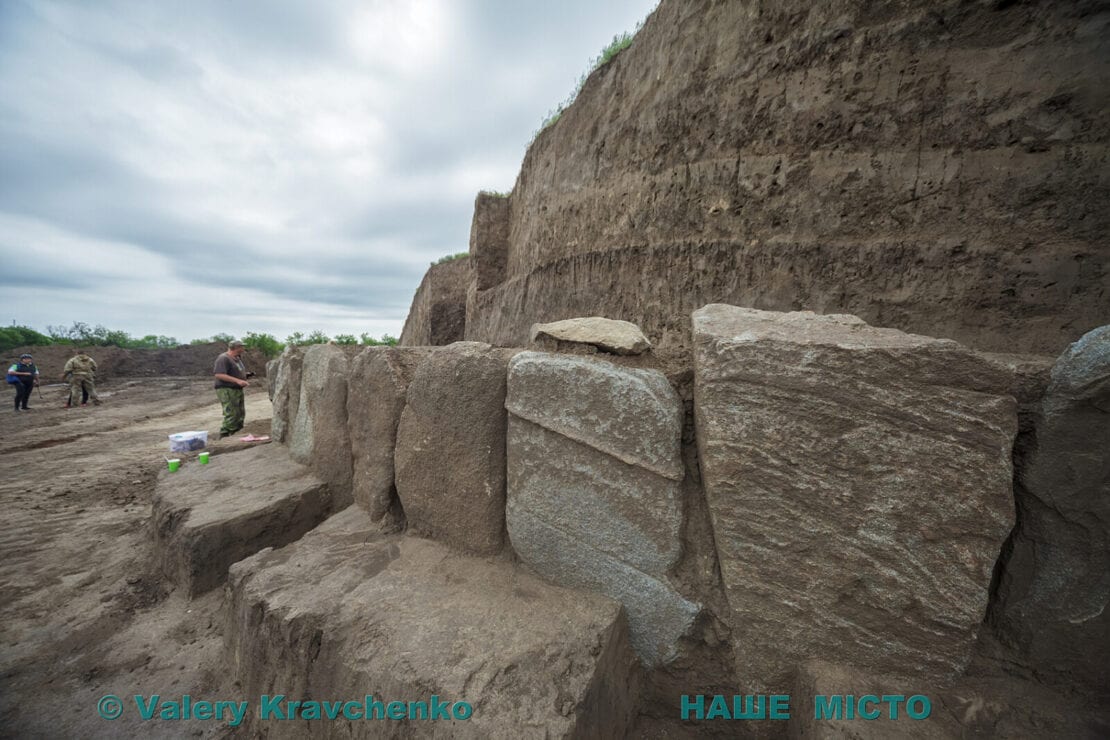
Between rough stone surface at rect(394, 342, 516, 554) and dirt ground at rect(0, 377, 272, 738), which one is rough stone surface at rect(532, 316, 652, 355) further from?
dirt ground at rect(0, 377, 272, 738)

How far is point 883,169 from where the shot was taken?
1852 millimetres

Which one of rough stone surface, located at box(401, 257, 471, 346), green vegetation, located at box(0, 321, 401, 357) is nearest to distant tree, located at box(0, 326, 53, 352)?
green vegetation, located at box(0, 321, 401, 357)

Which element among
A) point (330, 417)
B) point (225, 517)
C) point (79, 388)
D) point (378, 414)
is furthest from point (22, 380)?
point (378, 414)

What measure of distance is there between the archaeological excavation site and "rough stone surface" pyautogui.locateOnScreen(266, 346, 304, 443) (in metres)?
0.75

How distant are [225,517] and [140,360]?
65.4ft

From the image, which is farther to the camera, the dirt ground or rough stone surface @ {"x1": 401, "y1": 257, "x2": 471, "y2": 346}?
rough stone surface @ {"x1": 401, "y1": 257, "x2": 471, "y2": 346}

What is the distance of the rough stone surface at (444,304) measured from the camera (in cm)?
824

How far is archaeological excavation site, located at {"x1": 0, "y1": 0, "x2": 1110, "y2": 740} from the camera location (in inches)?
41.1

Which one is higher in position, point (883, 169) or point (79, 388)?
point (883, 169)

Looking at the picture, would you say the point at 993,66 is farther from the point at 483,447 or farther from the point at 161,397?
the point at 161,397

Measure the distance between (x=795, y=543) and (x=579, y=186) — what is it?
11.5 feet

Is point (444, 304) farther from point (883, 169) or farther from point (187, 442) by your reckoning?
point (883, 169)

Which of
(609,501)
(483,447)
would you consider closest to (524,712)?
(609,501)

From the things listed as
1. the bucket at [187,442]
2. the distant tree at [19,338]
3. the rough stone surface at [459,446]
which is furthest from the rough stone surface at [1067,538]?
the distant tree at [19,338]
